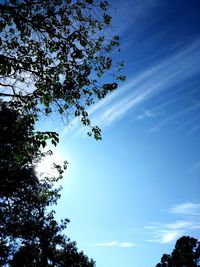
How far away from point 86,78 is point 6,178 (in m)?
10.3

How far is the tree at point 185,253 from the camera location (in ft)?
181

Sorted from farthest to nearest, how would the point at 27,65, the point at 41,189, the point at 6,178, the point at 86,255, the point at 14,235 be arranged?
the point at 86,255 → the point at 41,189 → the point at 14,235 → the point at 6,178 → the point at 27,65

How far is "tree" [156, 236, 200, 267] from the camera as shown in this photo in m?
55.3

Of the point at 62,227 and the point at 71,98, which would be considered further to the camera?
the point at 62,227

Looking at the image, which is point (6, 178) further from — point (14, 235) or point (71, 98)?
point (71, 98)

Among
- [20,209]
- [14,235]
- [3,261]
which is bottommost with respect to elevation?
[3,261]

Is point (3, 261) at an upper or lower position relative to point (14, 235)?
lower

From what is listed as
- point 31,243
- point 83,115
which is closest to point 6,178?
point 31,243

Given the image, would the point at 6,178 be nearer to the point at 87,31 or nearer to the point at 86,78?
the point at 86,78

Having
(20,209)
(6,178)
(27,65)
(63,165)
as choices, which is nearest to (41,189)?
(20,209)

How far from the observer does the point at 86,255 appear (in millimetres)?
40000

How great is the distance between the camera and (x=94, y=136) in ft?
32.2

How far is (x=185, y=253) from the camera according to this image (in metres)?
56.4

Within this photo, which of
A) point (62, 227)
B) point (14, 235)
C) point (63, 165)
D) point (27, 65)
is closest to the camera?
point (27, 65)
